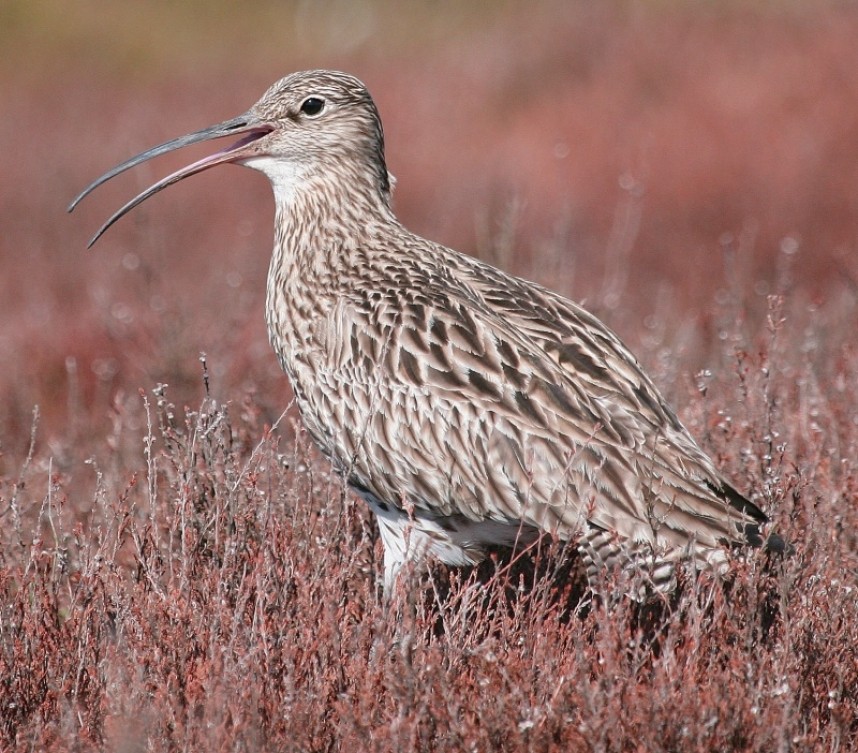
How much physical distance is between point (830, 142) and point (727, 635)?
874 centimetres

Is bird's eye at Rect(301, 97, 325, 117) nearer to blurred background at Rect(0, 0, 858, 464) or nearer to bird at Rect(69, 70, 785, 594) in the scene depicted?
bird at Rect(69, 70, 785, 594)

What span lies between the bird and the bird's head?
0.37 feet

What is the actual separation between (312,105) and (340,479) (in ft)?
5.45

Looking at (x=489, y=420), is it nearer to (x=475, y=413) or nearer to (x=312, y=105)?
(x=475, y=413)

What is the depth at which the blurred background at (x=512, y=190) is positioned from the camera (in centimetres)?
786

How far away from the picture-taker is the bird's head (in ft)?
16.6

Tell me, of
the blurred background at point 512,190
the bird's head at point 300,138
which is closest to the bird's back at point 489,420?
the bird's head at point 300,138

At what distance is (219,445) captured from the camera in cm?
423

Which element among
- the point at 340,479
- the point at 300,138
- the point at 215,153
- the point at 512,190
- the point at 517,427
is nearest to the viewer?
the point at 517,427

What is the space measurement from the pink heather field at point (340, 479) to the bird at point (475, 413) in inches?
6.5

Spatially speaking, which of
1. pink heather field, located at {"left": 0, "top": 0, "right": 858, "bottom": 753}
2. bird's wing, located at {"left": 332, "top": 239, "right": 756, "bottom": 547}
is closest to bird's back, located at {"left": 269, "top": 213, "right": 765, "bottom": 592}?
bird's wing, located at {"left": 332, "top": 239, "right": 756, "bottom": 547}

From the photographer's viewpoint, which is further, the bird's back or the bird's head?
the bird's head

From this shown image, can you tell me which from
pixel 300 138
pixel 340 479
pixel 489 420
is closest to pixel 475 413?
pixel 489 420

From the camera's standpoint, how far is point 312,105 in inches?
202
